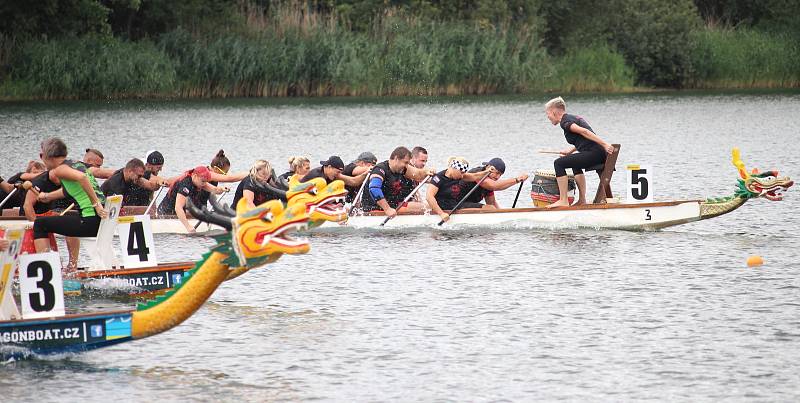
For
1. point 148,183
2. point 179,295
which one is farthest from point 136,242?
point 148,183

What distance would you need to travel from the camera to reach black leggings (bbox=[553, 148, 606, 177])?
62.0 ft

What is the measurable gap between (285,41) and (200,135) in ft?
41.6

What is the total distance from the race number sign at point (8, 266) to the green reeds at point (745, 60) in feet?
150

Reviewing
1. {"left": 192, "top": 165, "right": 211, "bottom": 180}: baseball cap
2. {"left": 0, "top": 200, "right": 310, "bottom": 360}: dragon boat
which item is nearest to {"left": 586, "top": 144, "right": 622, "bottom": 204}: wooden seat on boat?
{"left": 192, "top": 165, "right": 211, "bottom": 180}: baseball cap

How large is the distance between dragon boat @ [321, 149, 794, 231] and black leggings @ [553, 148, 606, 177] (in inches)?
23.6

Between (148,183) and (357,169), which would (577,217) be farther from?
(148,183)

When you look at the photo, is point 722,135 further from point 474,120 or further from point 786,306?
point 786,306

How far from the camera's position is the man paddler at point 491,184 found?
1912cm

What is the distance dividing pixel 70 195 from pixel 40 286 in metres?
1.80

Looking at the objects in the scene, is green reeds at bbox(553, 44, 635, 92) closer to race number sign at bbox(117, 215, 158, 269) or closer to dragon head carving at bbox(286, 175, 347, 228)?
race number sign at bbox(117, 215, 158, 269)

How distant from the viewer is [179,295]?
1126 centimetres

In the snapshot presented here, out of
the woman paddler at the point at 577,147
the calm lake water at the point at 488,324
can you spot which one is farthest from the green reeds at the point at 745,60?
the woman paddler at the point at 577,147

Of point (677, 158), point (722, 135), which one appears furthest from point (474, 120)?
point (677, 158)

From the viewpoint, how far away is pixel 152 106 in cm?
4881
